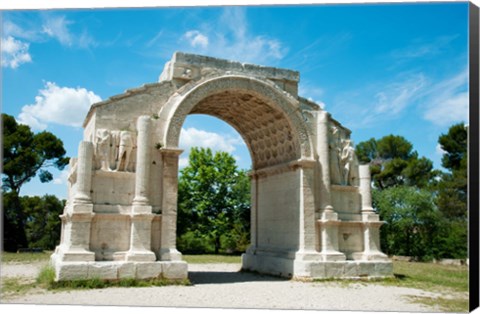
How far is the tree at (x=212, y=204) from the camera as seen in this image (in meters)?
32.9

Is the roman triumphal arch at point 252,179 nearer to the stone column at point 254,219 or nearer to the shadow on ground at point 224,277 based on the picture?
the stone column at point 254,219

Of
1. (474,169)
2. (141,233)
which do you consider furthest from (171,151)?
(474,169)

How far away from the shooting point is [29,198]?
31516 millimetres

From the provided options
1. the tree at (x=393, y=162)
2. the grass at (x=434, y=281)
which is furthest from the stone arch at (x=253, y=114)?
the tree at (x=393, y=162)

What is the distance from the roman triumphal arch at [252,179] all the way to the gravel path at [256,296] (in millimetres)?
956

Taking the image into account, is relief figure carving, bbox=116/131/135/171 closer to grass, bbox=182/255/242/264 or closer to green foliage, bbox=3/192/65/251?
grass, bbox=182/255/242/264

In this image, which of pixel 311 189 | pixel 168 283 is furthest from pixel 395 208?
pixel 168 283

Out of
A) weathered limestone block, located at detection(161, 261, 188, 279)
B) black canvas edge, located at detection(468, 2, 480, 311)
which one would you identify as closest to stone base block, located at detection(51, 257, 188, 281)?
weathered limestone block, located at detection(161, 261, 188, 279)

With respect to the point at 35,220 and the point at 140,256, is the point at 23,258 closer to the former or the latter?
the point at 35,220

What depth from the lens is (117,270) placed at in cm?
1249

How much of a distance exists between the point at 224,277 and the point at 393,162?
74.7ft

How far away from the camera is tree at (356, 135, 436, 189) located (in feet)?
109

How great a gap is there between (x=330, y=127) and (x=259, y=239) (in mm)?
4921

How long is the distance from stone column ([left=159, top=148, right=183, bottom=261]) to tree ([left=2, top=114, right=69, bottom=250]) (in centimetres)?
1679
